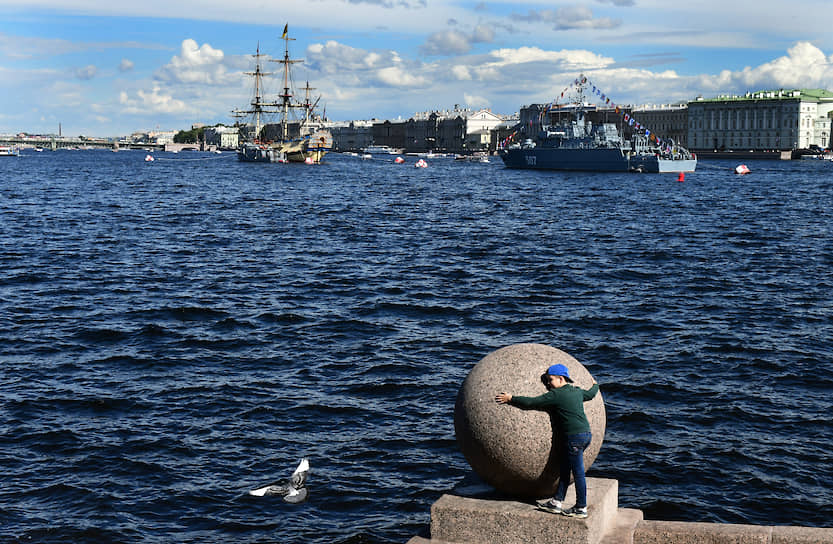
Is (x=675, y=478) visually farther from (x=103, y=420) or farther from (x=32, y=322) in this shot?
(x=32, y=322)

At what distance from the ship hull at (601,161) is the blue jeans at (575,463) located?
99.3 metres

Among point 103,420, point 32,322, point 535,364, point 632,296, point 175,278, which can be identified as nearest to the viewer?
point 535,364

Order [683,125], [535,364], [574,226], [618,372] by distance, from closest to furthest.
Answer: [535,364]
[618,372]
[574,226]
[683,125]

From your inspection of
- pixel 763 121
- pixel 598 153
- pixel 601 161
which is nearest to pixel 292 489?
pixel 598 153

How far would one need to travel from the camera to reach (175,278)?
26.2 m

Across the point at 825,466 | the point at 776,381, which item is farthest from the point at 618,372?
the point at 825,466

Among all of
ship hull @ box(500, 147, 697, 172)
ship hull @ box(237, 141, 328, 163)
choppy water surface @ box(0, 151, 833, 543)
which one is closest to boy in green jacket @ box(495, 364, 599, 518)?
choppy water surface @ box(0, 151, 833, 543)

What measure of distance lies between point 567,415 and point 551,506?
73 centimetres

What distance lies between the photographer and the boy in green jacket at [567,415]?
726 centimetres

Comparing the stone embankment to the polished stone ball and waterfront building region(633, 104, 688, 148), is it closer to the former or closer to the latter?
the polished stone ball

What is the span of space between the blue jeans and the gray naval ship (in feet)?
326

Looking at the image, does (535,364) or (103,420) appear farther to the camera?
(103,420)

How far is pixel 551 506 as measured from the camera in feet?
24.2

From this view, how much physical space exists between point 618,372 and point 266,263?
15.9 meters
